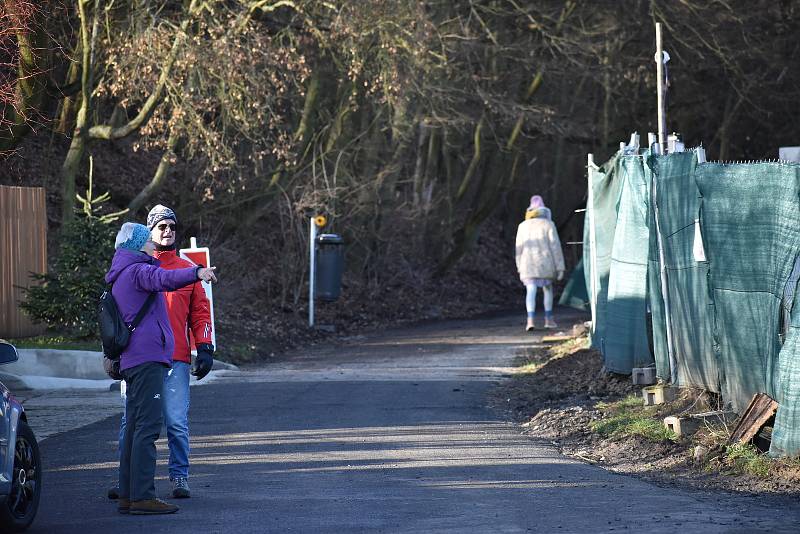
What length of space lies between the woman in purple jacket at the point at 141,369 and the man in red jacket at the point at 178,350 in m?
0.41

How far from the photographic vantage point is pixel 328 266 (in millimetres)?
23656

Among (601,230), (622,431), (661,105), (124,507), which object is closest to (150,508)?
(124,507)

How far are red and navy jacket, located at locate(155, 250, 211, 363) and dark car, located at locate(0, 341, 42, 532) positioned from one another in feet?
3.85

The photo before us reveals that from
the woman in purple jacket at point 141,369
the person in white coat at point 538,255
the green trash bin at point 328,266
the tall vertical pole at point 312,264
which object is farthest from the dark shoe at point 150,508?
the green trash bin at point 328,266

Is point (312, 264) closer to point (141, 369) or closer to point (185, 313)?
point (185, 313)

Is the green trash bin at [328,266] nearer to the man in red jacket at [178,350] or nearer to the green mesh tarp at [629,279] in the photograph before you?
the green mesh tarp at [629,279]

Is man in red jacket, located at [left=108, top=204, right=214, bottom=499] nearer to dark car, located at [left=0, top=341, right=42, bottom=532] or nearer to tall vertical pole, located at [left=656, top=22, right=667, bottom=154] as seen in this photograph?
dark car, located at [left=0, top=341, right=42, bottom=532]

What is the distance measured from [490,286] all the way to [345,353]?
45.8 feet

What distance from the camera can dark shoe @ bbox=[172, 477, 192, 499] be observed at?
8.33 metres

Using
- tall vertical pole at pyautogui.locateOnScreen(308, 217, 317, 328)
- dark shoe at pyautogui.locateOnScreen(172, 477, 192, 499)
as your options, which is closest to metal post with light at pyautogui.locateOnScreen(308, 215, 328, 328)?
tall vertical pole at pyautogui.locateOnScreen(308, 217, 317, 328)

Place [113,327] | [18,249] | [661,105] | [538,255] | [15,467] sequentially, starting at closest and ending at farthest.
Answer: [15,467] < [113,327] < [661,105] < [18,249] < [538,255]

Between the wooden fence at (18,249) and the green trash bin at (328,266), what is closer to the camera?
the wooden fence at (18,249)

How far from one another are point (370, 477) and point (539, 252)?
12.2 metres

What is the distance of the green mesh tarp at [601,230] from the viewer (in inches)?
568
